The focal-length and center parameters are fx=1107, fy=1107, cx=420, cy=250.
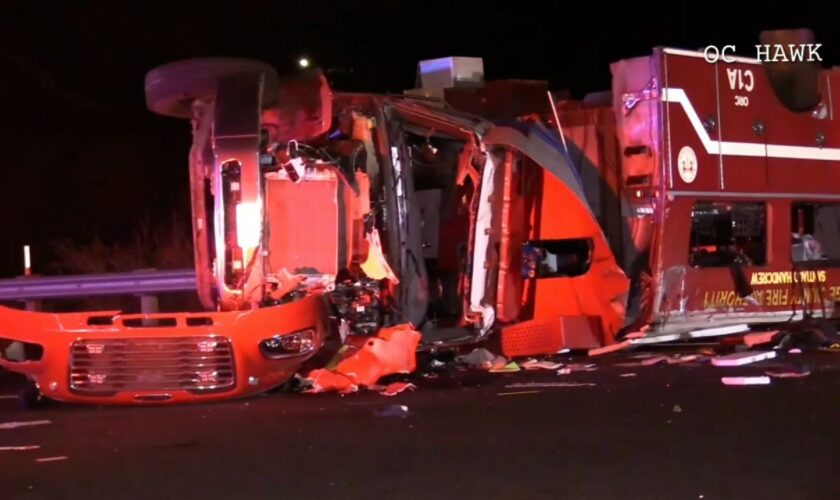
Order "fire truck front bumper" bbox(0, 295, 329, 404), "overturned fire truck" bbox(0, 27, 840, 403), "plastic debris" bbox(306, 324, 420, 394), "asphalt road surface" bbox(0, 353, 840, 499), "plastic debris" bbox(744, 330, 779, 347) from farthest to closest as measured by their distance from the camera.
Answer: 1. "plastic debris" bbox(744, 330, 779, 347)
2. "plastic debris" bbox(306, 324, 420, 394)
3. "overturned fire truck" bbox(0, 27, 840, 403)
4. "fire truck front bumper" bbox(0, 295, 329, 404)
5. "asphalt road surface" bbox(0, 353, 840, 499)

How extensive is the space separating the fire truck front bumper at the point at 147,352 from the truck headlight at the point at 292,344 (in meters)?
0.14

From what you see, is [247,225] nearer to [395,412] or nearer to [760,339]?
[395,412]

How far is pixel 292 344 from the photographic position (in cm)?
786

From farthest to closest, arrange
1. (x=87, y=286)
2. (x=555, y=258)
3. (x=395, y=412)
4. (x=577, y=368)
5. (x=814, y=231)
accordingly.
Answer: (x=87, y=286), (x=814, y=231), (x=555, y=258), (x=577, y=368), (x=395, y=412)

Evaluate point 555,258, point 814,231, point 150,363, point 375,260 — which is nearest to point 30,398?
point 150,363

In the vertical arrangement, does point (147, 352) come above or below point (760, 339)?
above

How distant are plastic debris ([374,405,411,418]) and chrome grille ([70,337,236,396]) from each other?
106 centimetres

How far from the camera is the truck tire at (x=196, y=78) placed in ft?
26.1

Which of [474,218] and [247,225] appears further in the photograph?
[474,218]

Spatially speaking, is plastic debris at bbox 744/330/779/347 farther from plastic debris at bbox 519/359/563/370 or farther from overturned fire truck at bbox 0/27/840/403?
plastic debris at bbox 519/359/563/370

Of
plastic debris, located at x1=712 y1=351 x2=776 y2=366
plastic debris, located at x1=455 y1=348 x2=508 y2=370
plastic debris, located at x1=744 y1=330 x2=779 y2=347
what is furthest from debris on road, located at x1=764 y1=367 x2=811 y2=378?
plastic debris, located at x1=455 y1=348 x2=508 y2=370

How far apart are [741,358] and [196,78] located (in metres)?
5.09

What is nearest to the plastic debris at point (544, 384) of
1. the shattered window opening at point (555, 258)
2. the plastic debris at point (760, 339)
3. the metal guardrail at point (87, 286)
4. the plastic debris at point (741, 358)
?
the shattered window opening at point (555, 258)

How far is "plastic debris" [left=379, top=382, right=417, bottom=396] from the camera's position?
8219mm
